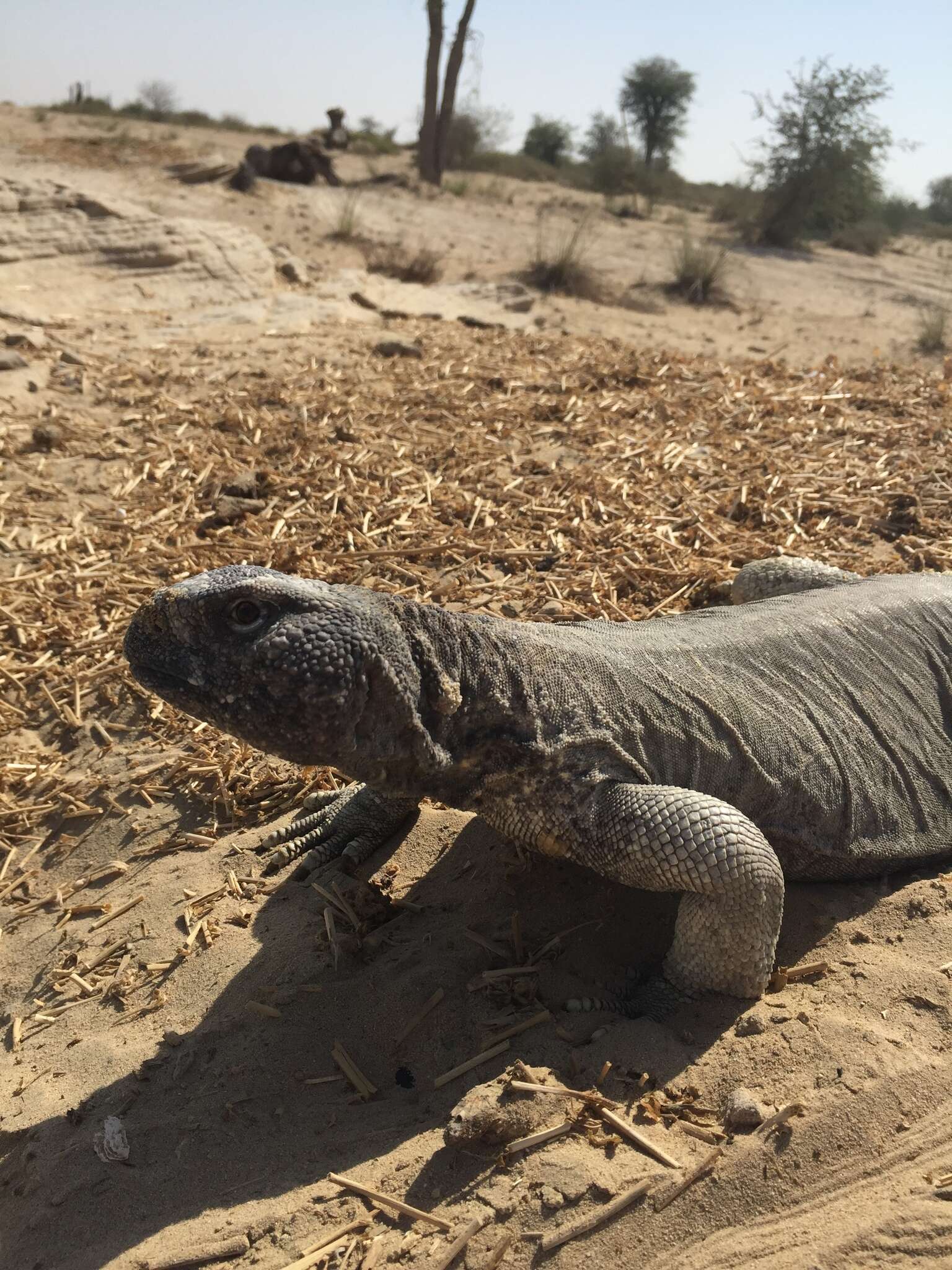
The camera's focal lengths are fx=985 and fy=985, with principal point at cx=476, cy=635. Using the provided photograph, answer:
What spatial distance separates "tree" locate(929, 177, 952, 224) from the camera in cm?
5462

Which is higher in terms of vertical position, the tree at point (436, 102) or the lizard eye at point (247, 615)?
the tree at point (436, 102)

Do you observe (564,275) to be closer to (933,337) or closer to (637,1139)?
(933,337)

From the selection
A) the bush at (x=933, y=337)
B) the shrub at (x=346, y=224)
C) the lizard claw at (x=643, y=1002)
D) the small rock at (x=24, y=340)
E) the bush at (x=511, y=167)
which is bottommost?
the lizard claw at (x=643, y=1002)

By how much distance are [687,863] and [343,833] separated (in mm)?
1833

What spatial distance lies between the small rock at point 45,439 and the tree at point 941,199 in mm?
57339

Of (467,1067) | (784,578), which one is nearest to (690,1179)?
(467,1067)

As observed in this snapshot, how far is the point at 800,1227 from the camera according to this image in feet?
9.39

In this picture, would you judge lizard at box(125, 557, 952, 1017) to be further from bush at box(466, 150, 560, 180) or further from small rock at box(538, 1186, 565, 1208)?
bush at box(466, 150, 560, 180)

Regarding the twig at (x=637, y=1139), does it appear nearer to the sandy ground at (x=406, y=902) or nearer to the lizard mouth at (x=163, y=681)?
the sandy ground at (x=406, y=902)

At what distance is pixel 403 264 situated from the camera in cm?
1753

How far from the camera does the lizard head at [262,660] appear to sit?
10.2 feet

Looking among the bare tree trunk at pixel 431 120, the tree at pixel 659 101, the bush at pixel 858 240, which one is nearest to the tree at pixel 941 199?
the tree at pixel 659 101

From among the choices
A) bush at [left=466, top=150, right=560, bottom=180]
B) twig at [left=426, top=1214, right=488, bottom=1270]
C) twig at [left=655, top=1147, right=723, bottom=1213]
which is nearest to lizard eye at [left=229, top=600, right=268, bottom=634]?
twig at [left=426, top=1214, right=488, bottom=1270]

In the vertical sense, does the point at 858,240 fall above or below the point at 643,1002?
above
